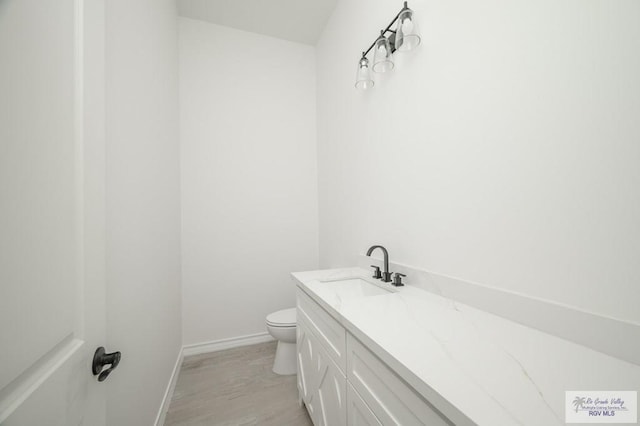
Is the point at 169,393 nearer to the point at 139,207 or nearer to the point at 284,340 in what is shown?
the point at 284,340

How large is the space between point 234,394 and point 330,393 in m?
0.98

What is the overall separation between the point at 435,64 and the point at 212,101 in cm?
195

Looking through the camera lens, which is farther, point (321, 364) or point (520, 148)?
point (321, 364)

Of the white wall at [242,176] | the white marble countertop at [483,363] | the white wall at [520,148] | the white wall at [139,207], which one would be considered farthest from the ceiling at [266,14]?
the white marble countertop at [483,363]

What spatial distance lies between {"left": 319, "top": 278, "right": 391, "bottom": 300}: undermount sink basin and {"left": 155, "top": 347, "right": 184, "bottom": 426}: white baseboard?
47.1 inches

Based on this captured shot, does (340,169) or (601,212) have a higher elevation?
(340,169)

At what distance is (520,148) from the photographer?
0.85 m

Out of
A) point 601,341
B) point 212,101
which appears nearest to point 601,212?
point 601,341

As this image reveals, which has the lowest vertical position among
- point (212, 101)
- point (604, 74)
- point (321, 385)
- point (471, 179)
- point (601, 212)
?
point (321, 385)

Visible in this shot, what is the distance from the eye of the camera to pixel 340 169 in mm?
2127

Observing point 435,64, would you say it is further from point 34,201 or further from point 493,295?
point 34,201

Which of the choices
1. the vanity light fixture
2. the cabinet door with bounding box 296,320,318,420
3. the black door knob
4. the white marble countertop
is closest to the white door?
the black door knob

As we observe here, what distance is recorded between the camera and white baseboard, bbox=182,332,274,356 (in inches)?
85.8

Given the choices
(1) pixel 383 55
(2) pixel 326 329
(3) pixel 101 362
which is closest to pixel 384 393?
(2) pixel 326 329
